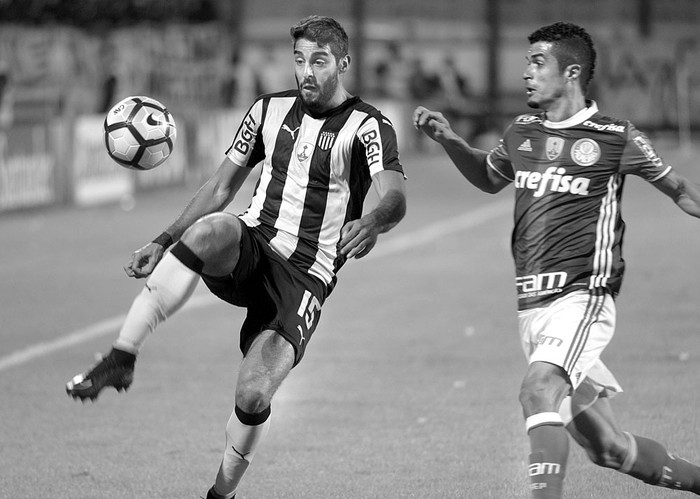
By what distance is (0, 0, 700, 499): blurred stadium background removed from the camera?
21.5 ft

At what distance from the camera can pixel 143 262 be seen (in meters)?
5.28

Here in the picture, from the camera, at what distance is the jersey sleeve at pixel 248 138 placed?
19.5ft

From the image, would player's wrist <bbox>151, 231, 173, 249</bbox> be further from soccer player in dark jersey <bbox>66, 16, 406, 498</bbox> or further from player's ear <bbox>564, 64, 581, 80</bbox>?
player's ear <bbox>564, 64, 581, 80</bbox>

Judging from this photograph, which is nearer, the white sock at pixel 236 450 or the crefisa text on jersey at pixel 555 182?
the crefisa text on jersey at pixel 555 182

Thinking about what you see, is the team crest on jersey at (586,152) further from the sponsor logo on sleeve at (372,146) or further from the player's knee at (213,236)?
the player's knee at (213,236)

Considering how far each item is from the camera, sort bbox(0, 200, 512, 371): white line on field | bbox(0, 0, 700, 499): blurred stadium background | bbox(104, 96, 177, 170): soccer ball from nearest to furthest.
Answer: bbox(104, 96, 177, 170): soccer ball → bbox(0, 0, 700, 499): blurred stadium background → bbox(0, 200, 512, 371): white line on field

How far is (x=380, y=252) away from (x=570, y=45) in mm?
10195

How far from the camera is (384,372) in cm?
903

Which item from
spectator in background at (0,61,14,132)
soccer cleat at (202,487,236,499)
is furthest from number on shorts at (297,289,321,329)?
spectator in background at (0,61,14,132)

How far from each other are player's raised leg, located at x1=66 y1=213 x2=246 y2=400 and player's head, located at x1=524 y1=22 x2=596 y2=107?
1382 millimetres

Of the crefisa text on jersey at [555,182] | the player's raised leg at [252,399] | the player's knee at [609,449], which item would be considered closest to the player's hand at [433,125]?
the crefisa text on jersey at [555,182]

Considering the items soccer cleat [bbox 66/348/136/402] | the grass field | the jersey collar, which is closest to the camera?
soccer cleat [bbox 66/348/136/402]

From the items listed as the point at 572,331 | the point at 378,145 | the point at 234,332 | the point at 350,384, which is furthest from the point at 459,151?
the point at 234,332

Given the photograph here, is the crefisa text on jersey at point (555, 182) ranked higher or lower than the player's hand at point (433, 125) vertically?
lower
